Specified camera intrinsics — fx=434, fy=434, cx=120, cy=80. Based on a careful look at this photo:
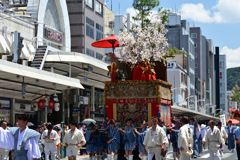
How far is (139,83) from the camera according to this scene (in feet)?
52.9

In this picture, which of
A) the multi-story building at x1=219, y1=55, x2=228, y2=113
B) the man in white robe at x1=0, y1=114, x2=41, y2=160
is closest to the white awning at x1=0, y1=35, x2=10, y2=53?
the man in white robe at x1=0, y1=114, x2=41, y2=160

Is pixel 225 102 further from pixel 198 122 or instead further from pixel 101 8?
pixel 198 122

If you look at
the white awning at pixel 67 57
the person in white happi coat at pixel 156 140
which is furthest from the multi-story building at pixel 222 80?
the person in white happi coat at pixel 156 140

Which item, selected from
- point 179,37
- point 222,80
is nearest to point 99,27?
point 179,37

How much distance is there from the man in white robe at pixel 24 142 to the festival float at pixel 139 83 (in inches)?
306

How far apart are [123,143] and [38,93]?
15.5 metres

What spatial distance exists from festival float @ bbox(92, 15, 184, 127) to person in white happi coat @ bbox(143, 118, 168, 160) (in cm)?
307

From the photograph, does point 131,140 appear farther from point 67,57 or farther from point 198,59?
point 198,59

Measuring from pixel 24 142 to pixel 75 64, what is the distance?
24171 millimetres

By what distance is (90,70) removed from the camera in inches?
1304

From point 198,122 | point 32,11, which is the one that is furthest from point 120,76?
point 32,11

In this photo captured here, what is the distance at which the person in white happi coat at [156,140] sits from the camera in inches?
498

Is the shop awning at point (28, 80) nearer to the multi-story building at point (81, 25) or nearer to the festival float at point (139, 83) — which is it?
the festival float at point (139, 83)

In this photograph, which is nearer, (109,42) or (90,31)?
(109,42)
